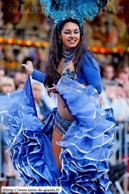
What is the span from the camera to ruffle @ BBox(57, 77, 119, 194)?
2.33m

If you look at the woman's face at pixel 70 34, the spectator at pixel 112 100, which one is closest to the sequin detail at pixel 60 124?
the woman's face at pixel 70 34

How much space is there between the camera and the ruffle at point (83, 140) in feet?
7.65

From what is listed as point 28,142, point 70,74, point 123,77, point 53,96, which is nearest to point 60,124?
point 28,142

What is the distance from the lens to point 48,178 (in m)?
2.59

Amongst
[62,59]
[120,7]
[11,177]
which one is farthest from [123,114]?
[120,7]

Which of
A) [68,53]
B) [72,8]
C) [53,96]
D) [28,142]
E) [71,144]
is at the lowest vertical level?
[53,96]

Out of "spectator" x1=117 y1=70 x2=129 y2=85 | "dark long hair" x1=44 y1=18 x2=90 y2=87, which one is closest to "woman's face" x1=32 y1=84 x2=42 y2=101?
"dark long hair" x1=44 y1=18 x2=90 y2=87

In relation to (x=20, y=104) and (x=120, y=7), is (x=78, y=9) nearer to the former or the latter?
(x=20, y=104)

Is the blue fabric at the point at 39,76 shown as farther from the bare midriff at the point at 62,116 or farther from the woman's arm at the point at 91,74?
the woman's arm at the point at 91,74

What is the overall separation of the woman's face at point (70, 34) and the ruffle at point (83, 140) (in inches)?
16.4

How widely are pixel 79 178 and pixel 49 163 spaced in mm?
344

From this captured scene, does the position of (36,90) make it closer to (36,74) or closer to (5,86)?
(5,86)

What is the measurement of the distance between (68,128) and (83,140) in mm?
286

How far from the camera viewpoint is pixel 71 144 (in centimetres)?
232
